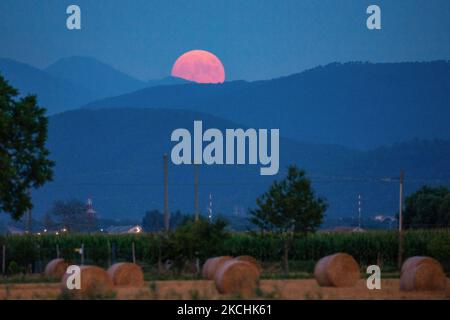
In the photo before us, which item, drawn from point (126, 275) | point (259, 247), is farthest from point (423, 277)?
point (259, 247)

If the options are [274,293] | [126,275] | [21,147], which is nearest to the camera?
[274,293]

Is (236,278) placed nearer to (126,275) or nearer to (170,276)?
(126,275)

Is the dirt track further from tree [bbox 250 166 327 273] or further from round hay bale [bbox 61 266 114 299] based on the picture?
tree [bbox 250 166 327 273]

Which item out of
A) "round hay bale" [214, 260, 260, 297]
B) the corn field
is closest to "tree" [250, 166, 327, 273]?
the corn field

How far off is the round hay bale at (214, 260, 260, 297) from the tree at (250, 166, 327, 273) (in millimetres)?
20034

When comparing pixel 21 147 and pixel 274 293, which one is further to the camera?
pixel 21 147

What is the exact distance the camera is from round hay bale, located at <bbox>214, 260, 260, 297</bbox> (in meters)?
32.2

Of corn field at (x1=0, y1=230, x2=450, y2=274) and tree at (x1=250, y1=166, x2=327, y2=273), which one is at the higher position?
tree at (x1=250, y1=166, x2=327, y2=273)

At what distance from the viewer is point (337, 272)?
3638cm

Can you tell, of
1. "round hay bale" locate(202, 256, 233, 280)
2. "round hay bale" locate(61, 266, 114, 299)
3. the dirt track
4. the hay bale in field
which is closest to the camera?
the dirt track

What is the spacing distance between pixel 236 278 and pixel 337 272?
5.29 meters

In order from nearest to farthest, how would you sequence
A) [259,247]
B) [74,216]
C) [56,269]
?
1. [56,269]
2. [259,247]
3. [74,216]

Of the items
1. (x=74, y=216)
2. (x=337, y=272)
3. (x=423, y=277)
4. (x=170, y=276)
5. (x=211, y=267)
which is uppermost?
(x=423, y=277)
